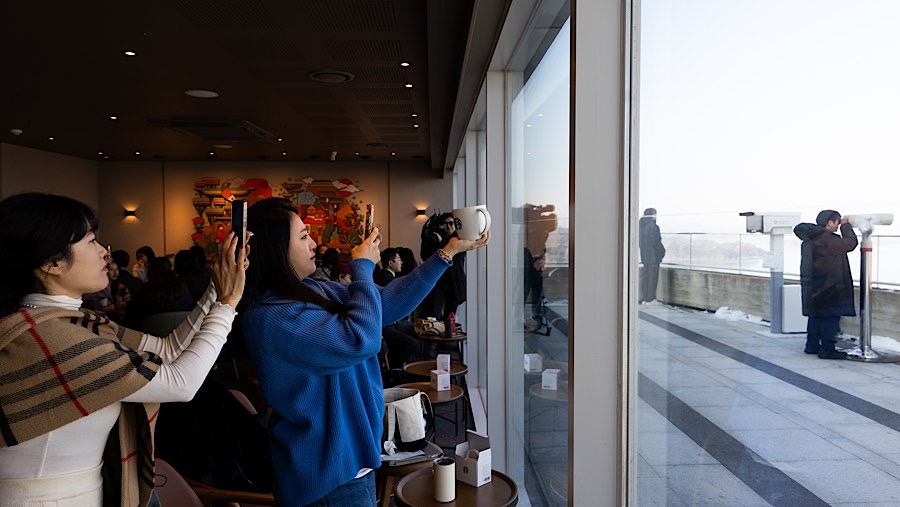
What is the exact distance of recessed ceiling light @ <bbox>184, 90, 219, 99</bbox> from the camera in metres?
6.74

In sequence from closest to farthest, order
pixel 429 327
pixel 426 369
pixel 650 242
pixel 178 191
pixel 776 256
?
pixel 776 256
pixel 650 242
pixel 426 369
pixel 429 327
pixel 178 191

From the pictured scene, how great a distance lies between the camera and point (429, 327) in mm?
5883

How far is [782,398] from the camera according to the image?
35.9 inches

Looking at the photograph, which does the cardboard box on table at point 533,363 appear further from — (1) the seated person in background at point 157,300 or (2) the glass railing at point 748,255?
(1) the seated person in background at point 157,300

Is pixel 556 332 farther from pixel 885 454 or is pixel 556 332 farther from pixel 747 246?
pixel 885 454

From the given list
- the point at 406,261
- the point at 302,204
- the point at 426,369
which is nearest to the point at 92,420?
the point at 426,369

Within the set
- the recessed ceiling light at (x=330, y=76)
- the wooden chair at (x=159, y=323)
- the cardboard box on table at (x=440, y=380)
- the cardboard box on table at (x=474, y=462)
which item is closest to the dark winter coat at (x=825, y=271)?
the cardboard box on table at (x=474, y=462)

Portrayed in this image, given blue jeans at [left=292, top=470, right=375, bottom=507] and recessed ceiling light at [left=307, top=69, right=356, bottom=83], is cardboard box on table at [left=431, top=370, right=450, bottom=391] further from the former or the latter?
recessed ceiling light at [left=307, top=69, right=356, bottom=83]

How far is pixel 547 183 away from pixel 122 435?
203cm

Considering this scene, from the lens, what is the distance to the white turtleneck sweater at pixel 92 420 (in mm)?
1312

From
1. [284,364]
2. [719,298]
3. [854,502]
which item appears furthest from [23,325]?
[854,502]

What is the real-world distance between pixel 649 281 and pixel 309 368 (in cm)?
89

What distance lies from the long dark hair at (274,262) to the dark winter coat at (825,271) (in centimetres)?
120

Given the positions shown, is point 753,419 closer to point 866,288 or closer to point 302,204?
point 866,288
